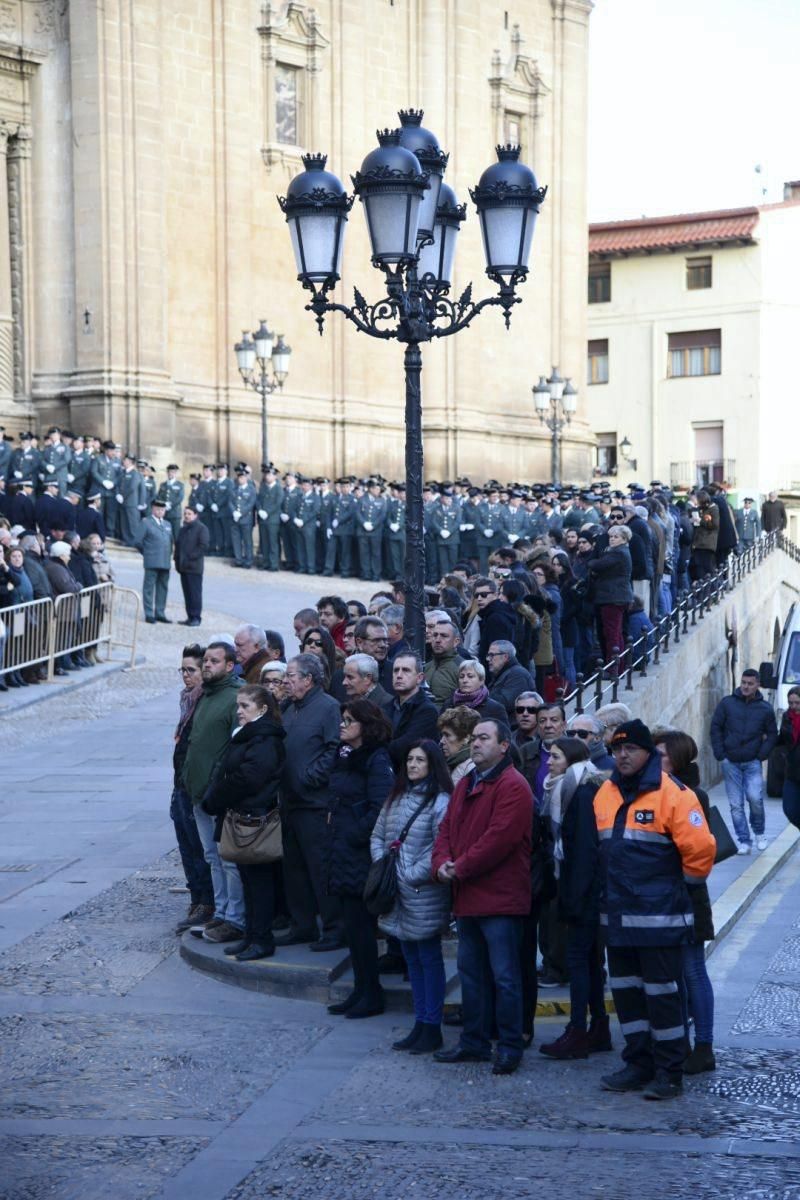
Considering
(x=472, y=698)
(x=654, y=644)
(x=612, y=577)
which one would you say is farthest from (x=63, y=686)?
(x=472, y=698)

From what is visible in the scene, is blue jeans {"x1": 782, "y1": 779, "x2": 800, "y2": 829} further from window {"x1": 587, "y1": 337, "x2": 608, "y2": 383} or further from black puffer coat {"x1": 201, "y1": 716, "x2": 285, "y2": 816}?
window {"x1": 587, "y1": 337, "x2": 608, "y2": 383}

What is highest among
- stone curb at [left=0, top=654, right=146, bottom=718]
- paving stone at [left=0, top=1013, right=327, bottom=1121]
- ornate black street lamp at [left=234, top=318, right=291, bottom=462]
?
ornate black street lamp at [left=234, top=318, right=291, bottom=462]

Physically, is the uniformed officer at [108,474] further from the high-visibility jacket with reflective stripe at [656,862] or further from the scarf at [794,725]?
the high-visibility jacket with reflective stripe at [656,862]

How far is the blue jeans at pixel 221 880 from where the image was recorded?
11008mm

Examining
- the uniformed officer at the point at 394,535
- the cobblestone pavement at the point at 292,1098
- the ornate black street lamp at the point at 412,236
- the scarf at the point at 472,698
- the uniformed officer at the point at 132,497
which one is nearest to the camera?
the cobblestone pavement at the point at 292,1098

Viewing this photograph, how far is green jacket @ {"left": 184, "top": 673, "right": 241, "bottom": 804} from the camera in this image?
1100 centimetres

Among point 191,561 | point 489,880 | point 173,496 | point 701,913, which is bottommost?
point 701,913

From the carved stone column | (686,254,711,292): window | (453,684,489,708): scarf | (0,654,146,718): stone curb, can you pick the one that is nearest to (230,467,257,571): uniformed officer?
the carved stone column

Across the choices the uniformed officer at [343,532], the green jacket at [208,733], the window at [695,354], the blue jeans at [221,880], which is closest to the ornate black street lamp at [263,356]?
the uniformed officer at [343,532]

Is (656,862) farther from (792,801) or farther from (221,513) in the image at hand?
(221,513)

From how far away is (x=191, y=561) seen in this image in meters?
25.2

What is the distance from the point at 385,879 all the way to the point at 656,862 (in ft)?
4.74

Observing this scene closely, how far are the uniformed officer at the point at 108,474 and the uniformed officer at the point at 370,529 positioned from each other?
4.48 meters

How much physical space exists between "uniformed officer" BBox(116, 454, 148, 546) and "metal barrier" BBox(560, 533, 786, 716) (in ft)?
30.9
